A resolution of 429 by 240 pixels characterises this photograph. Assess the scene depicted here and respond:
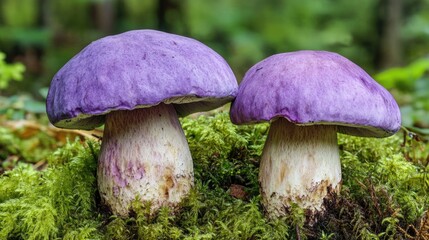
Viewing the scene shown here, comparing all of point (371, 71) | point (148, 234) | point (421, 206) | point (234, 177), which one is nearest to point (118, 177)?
point (148, 234)

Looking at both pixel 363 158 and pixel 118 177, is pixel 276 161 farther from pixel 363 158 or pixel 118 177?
pixel 363 158

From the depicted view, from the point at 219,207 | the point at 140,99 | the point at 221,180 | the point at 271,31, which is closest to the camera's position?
the point at 140,99

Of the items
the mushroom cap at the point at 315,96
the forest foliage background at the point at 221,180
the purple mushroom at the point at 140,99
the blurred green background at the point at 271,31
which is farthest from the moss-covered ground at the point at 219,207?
the blurred green background at the point at 271,31

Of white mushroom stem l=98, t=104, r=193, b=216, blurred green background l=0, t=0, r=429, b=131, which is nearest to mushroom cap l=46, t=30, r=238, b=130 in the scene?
white mushroom stem l=98, t=104, r=193, b=216

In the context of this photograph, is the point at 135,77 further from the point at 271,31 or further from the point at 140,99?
the point at 271,31

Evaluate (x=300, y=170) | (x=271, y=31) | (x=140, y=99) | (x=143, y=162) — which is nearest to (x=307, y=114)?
(x=300, y=170)
